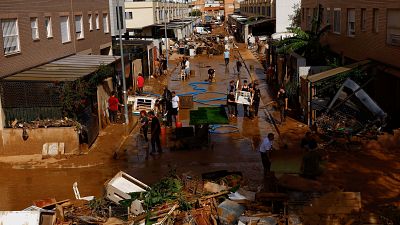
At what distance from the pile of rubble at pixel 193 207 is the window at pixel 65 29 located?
16.0 metres

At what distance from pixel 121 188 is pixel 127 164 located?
4.68m

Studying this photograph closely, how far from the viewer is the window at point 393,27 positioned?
67.9 ft

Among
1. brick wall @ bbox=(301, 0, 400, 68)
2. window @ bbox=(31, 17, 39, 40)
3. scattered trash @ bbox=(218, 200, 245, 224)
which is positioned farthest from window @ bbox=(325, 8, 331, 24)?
scattered trash @ bbox=(218, 200, 245, 224)

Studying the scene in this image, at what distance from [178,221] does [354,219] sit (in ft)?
13.0

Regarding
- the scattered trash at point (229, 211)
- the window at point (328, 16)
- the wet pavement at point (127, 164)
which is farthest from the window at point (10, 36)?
the window at point (328, 16)

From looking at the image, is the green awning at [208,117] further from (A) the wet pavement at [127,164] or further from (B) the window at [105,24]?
(B) the window at [105,24]

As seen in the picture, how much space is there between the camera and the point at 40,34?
24.2m

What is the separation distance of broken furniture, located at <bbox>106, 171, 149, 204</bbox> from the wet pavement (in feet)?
4.52

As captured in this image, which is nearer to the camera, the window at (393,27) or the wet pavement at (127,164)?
the wet pavement at (127,164)

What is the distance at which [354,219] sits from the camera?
1148cm

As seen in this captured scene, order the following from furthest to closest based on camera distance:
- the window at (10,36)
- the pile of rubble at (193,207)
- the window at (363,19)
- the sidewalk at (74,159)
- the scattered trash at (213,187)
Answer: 1. the window at (363,19)
2. the window at (10,36)
3. the sidewalk at (74,159)
4. the scattered trash at (213,187)
5. the pile of rubble at (193,207)

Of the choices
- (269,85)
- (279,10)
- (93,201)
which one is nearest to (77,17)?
(269,85)

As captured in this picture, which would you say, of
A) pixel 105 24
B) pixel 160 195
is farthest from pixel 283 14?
pixel 160 195

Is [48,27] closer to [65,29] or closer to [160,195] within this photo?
[65,29]
